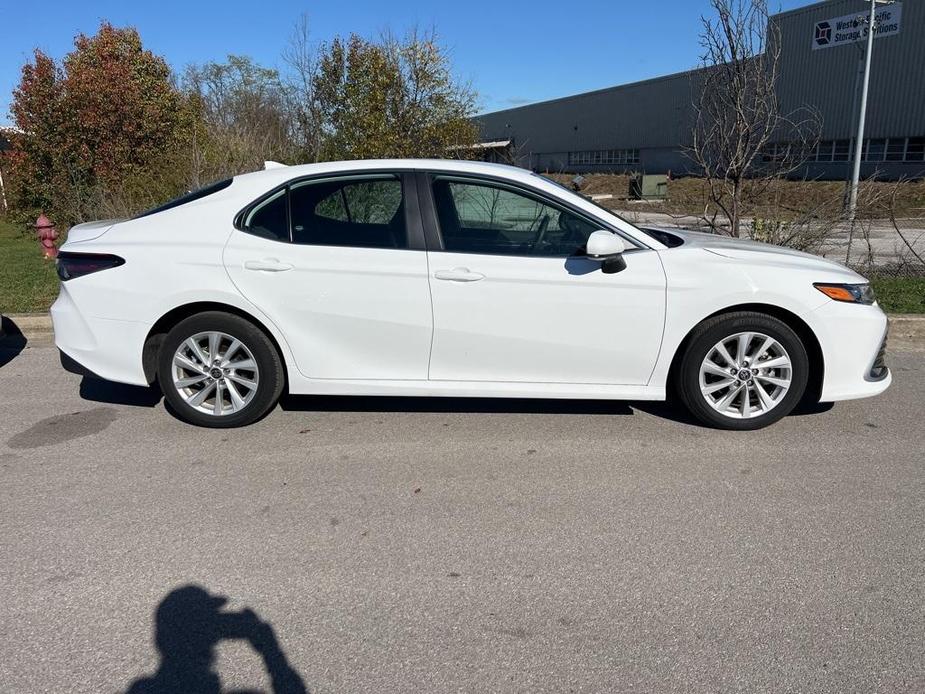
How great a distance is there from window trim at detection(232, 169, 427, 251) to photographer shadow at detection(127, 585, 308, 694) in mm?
2346

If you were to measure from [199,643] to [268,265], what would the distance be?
2.45 meters

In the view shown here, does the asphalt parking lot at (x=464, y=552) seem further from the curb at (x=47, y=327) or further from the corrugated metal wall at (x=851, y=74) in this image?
the corrugated metal wall at (x=851, y=74)

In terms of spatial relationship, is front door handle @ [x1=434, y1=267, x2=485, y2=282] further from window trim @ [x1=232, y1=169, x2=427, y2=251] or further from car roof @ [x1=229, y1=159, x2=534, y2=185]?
car roof @ [x1=229, y1=159, x2=534, y2=185]

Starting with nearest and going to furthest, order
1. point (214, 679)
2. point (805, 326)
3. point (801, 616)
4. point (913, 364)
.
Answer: point (214, 679)
point (801, 616)
point (805, 326)
point (913, 364)

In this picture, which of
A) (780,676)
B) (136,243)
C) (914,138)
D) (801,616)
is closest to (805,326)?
(801,616)

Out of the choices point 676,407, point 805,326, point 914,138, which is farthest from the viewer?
point 914,138

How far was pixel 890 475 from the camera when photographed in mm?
4125

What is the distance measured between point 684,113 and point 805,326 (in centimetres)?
4001

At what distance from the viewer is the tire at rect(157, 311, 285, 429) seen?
4.65m

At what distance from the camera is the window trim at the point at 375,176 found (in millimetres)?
4582

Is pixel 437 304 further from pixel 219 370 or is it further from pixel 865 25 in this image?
pixel 865 25

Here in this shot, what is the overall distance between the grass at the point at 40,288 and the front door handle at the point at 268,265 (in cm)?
422

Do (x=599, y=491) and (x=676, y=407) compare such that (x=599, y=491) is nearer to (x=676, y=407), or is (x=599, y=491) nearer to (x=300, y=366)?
(x=676, y=407)

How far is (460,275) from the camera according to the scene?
14.7 feet
